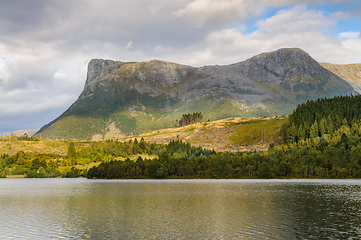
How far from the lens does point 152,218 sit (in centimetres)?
6519

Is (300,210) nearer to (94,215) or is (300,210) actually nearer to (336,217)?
(336,217)

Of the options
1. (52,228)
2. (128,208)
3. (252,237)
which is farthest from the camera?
(128,208)

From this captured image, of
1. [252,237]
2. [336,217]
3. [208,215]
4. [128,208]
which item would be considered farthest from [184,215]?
[336,217]

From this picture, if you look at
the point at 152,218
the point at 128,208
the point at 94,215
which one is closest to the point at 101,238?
the point at 152,218

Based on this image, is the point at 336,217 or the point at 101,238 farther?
the point at 336,217

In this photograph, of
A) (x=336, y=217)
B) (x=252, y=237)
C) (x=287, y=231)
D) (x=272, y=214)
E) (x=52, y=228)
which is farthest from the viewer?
(x=272, y=214)

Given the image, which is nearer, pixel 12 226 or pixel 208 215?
pixel 12 226

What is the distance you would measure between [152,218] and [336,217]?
3887cm

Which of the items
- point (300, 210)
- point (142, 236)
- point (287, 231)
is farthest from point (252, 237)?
point (300, 210)

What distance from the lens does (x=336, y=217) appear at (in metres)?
63.9

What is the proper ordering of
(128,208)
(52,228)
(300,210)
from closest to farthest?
(52,228), (300,210), (128,208)

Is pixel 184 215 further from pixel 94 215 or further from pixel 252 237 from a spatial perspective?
pixel 252 237

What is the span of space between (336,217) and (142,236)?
42.0 meters

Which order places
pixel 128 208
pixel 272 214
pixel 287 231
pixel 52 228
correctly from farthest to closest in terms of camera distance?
pixel 128 208 < pixel 272 214 < pixel 52 228 < pixel 287 231
